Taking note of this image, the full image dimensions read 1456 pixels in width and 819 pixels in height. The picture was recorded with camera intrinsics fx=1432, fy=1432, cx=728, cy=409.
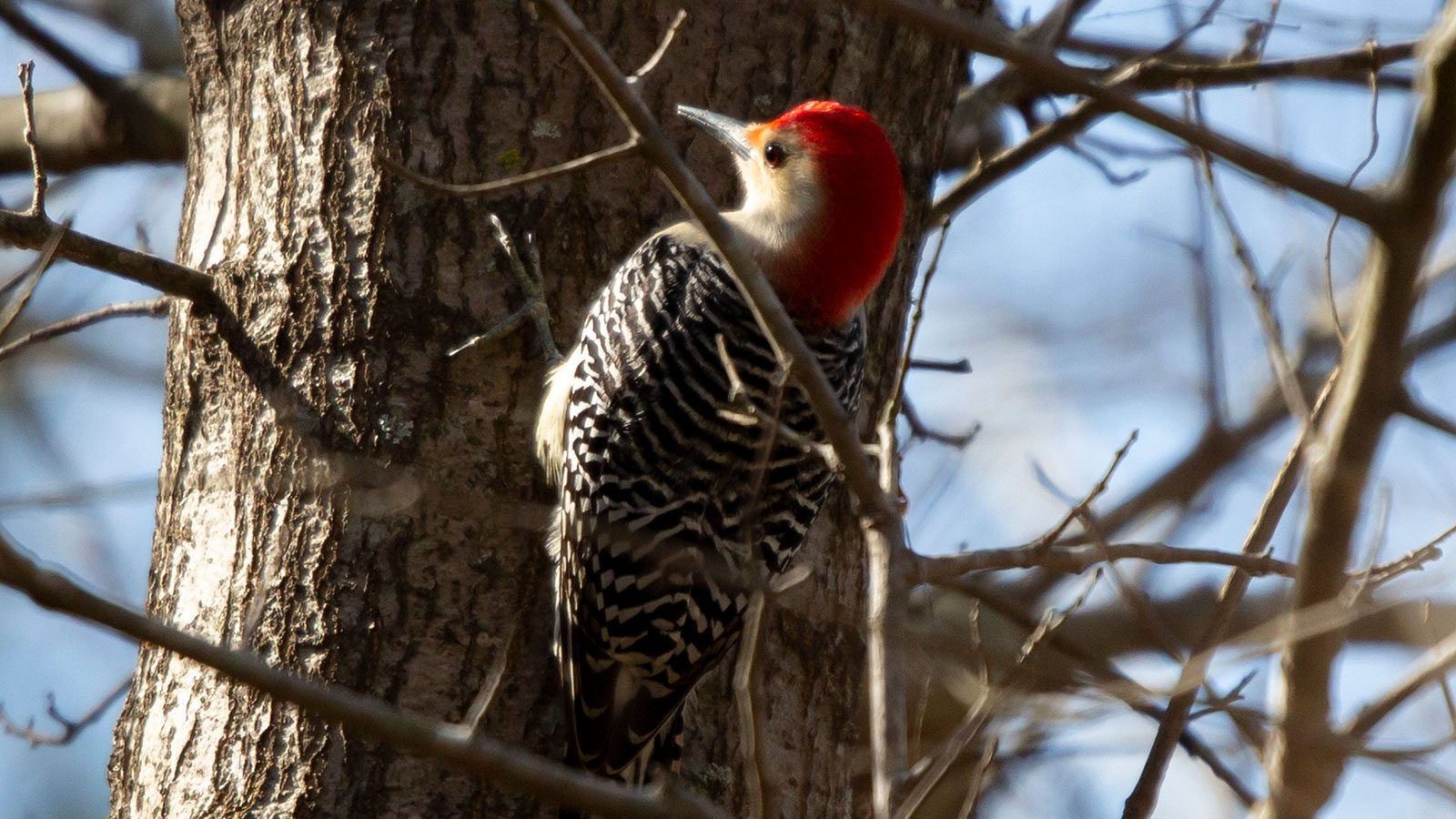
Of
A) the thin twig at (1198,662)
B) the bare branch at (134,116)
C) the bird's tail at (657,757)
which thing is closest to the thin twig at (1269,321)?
the thin twig at (1198,662)

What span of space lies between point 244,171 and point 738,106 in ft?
4.90

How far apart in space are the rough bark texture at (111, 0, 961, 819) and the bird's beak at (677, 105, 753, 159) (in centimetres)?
9

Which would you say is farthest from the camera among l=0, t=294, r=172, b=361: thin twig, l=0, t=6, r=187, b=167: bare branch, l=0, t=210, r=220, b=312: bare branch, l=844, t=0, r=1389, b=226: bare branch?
l=0, t=6, r=187, b=167: bare branch

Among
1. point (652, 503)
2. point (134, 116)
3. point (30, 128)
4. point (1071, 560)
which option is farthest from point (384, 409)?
point (134, 116)

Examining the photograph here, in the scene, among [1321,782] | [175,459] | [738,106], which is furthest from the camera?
[738,106]

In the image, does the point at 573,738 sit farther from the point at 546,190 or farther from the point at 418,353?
the point at 546,190

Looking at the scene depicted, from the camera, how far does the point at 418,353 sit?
3.88 meters

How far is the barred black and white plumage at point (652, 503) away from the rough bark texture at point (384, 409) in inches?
4.2

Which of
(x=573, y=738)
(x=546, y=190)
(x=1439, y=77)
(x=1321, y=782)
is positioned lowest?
(x=1321, y=782)

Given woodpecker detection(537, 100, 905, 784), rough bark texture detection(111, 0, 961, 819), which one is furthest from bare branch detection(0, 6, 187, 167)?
woodpecker detection(537, 100, 905, 784)

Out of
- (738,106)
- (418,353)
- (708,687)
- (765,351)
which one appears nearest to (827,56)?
(738,106)

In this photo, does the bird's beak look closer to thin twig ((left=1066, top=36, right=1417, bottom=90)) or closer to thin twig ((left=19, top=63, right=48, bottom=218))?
thin twig ((left=1066, top=36, right=1417, bottom=90))

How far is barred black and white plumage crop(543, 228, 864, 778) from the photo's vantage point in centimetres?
399

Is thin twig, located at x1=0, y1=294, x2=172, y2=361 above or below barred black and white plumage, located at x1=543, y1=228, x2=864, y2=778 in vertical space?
above
